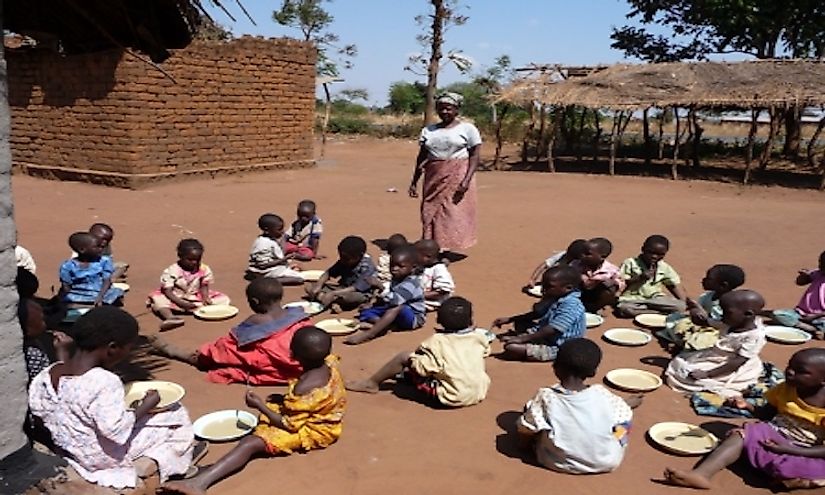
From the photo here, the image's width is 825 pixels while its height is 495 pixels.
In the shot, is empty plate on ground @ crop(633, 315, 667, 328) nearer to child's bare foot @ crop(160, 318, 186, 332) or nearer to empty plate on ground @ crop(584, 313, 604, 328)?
empty plate on ground @ crop(584, 313, 604, 328)

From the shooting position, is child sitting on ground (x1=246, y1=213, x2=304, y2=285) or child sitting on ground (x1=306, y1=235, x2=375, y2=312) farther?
child sitting on ground (x1=246, y1=213, x2=304, y2=285)

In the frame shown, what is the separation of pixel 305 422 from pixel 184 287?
8.10 ft

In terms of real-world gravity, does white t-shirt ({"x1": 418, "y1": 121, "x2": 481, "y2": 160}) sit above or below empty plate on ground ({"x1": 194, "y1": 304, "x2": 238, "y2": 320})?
above

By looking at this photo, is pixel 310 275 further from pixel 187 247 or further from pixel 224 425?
pixel 224 425

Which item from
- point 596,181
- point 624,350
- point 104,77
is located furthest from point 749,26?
point 624,350

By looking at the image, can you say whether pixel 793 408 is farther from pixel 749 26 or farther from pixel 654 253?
pixel 749 26

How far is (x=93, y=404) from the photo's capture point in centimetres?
270

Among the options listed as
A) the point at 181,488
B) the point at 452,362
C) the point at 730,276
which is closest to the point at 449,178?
the point at 730,276

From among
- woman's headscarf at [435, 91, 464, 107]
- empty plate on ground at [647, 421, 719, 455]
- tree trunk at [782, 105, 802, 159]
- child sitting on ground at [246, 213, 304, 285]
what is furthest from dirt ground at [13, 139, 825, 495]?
tree trunk at [782, 105, 802, 159]

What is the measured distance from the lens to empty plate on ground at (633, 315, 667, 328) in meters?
5.40

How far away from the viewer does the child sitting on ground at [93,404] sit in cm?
271

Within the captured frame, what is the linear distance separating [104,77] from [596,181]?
1000 centimetres

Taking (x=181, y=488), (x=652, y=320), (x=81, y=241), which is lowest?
(x=181, y=488)

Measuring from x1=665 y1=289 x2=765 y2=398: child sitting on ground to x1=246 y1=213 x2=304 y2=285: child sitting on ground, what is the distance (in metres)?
3.43
